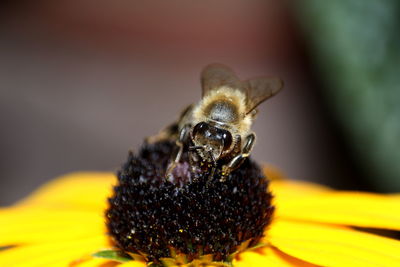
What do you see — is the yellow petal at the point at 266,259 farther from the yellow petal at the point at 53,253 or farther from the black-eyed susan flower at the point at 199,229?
the yellow petal at the point at 53,253

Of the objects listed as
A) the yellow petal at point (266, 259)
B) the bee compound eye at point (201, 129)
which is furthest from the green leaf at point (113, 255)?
the bee compound eye at point (201, 129)

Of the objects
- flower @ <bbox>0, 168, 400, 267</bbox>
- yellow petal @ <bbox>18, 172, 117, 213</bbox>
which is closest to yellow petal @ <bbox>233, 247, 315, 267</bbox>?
flower @ <bbox>0, 168, 400, 267</bbox>

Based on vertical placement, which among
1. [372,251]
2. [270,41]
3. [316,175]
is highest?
[270,41]

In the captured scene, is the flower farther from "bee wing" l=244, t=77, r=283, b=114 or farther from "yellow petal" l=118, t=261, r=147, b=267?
"bee wing" l=244, t=77, r=283, b=114

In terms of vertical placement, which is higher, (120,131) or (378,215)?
(120,131)

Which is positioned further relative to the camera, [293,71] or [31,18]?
[31,18]

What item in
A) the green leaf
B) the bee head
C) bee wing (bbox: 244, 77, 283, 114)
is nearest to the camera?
the bee head

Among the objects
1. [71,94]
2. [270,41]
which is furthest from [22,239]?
[270,41]

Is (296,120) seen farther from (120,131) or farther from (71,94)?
(71,94)
